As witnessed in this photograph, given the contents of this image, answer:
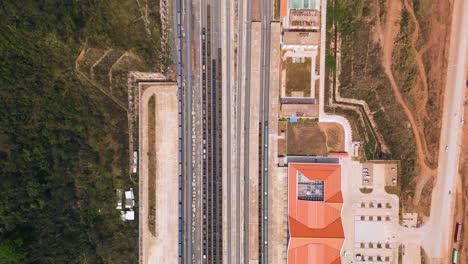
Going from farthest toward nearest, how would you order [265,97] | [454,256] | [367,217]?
1. [367,217]
2. [265,97]
3. [454,256]

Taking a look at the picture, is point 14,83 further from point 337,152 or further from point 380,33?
point 380,33

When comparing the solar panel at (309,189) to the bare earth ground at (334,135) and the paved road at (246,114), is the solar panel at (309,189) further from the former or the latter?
the paved road at (246,114)

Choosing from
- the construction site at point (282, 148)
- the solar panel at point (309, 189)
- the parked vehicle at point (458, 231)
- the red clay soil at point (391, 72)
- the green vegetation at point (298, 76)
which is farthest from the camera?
the green vegetation at point (298, 76)

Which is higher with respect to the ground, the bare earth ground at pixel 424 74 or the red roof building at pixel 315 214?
the bare earth ground at pixel 424 74

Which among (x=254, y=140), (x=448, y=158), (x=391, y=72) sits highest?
(x=391, y=72)

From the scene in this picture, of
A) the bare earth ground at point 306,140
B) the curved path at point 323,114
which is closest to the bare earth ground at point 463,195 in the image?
the curved path at point 323,114

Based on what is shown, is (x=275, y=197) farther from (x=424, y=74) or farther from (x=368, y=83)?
(x=424, y=74)

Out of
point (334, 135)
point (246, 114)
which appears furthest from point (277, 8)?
point (334, 135)

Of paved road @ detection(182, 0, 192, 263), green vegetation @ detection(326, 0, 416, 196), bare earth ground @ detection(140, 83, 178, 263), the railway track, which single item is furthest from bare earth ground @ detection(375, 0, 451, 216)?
bare earth ground @ detection(140, 83, 178, 263)
